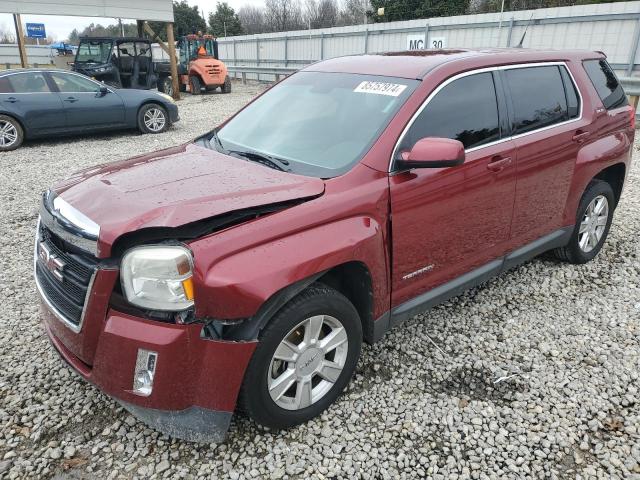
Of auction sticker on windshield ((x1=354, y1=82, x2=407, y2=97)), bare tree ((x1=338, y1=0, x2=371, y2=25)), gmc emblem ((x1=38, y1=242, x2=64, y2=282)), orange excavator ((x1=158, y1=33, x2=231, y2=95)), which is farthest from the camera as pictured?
bare tree ((x1=338, y1=0, x2=371, y2=25))

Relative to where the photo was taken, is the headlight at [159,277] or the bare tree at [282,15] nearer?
the headlight at [159,277]

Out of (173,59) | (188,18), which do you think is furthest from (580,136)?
(188,18)

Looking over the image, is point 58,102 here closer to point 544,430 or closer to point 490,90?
point 490,90

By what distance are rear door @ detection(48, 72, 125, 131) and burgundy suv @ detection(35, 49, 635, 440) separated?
7.90 meters

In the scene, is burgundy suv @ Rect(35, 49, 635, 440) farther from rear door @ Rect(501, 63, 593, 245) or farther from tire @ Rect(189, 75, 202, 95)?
tire @ Rect(189, 75, 202, 95)

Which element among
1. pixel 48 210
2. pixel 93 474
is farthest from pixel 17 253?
pixel 93 474

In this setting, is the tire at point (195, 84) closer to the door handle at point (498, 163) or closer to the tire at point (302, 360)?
the door handle at point (498, 163)

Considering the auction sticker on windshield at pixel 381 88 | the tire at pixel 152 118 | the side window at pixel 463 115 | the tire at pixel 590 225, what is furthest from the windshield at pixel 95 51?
the tire at pixel 590 225

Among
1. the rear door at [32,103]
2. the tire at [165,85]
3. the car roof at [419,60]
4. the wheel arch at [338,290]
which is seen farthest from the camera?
the tire at [165,85]

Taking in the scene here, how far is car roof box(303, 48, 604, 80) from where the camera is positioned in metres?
3.09

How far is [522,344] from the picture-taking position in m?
3.36

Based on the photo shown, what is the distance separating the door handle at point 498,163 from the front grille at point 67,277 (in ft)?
7.88

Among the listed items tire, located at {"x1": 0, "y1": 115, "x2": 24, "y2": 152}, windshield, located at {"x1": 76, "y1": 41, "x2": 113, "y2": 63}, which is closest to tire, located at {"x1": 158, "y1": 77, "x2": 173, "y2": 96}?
windshield, located at {"x1": 76, "y1": 41, "x2": 113, "y2": 63}

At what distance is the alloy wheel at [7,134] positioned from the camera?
31.1 feet
